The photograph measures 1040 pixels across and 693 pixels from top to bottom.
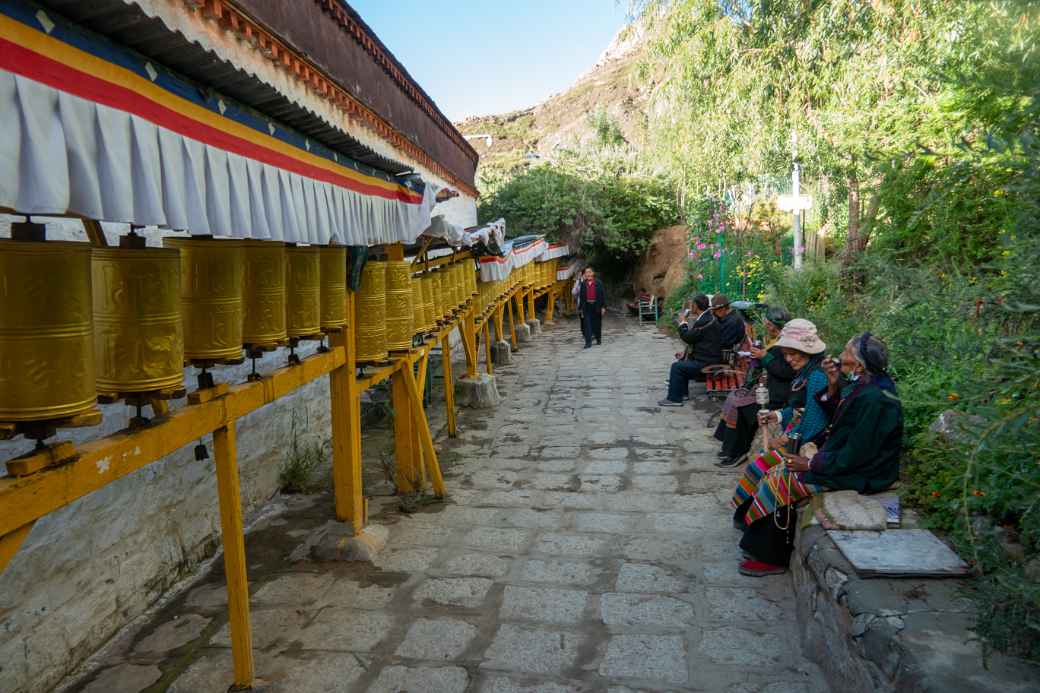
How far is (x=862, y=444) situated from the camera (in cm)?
380

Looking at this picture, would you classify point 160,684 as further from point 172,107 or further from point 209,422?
point 172,107

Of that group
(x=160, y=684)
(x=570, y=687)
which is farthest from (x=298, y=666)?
(x=570, y=687)

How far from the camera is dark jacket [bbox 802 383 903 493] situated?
12.4ft

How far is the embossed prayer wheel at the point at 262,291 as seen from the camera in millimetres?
3203

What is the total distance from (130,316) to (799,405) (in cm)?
430

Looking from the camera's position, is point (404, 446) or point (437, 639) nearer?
point (437, 639)

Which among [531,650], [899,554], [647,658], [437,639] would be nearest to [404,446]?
[437,639]

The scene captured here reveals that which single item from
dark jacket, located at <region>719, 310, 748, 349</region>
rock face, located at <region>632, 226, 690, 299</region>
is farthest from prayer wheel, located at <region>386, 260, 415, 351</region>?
rock face, located at <region>632, 226, 690, 299</region>

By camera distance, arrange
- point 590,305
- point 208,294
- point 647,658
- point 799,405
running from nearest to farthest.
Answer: point 208,294, point 647,658, point 799,405, point 590,305

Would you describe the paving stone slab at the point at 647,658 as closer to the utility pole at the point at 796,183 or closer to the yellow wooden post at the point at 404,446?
the yellow wooden post at the point at 404,446

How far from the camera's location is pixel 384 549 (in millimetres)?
4621

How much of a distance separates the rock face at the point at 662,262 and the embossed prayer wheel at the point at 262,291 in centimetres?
1607

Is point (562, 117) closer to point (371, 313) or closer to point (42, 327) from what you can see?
point (371, 313)

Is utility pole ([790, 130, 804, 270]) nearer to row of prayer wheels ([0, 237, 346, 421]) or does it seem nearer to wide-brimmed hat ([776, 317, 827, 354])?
wide-brimmed hat ([776, 317, 827, 354])
